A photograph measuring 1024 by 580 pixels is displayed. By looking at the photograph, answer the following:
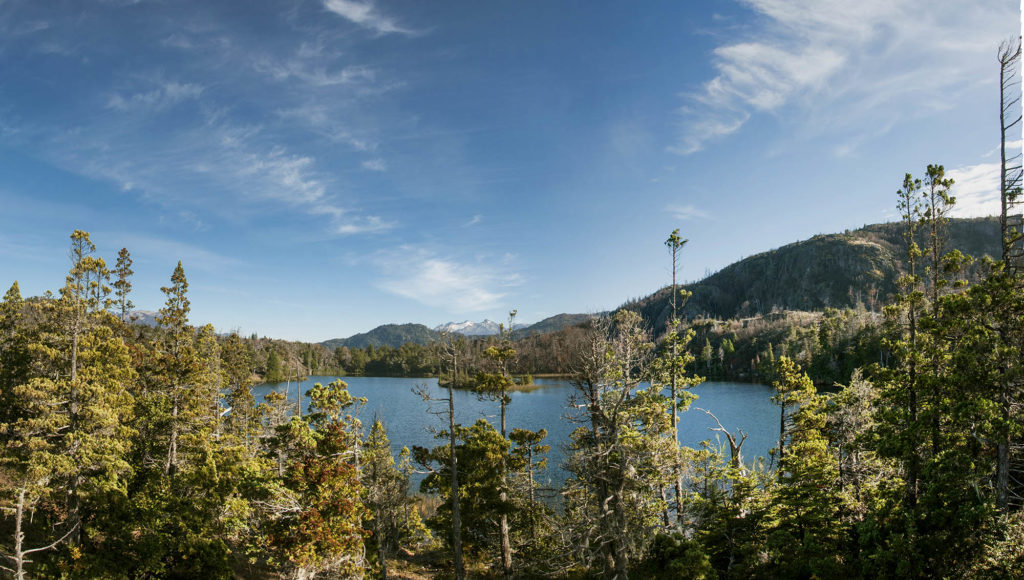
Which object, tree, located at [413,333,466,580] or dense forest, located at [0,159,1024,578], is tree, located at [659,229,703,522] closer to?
dense forest, located at [0,159,1024,578]

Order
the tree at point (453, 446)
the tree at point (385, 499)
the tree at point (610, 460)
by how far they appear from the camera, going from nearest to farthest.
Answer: the tree at point (610, 460) < the tree at point (453, 446) < the tree at point (385, 499)

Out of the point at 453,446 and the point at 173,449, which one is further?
the point at 173,449

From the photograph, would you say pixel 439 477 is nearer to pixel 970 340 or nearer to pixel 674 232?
pixel 674 232

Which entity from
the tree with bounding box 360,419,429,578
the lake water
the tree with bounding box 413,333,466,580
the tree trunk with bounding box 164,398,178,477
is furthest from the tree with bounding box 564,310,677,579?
the tree trunk with bounding box 164,398,178,477

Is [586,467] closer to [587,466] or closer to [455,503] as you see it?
[587,466]

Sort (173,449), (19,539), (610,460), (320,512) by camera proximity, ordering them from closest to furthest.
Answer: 1. (610,460)
2. (19,539)
3. (320,512)
4. (173,449)

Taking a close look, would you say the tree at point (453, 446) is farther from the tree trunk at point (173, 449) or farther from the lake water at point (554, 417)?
the tree trunk at point (173, 449)

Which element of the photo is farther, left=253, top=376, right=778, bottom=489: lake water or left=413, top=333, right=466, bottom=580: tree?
left=253, top=376, right=778, bottom=489: lake water

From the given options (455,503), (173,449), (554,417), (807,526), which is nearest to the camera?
(807,526)

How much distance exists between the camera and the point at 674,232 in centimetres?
2148

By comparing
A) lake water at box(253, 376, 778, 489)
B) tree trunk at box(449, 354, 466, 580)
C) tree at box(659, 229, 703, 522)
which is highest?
tree at box(659, 229, 703, 522)

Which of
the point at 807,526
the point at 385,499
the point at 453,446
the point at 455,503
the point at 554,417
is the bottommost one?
the point at 554,417

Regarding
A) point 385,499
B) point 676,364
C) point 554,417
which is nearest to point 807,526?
point 676,364

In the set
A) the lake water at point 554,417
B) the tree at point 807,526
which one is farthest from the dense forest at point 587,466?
the lake water at point 554,417
